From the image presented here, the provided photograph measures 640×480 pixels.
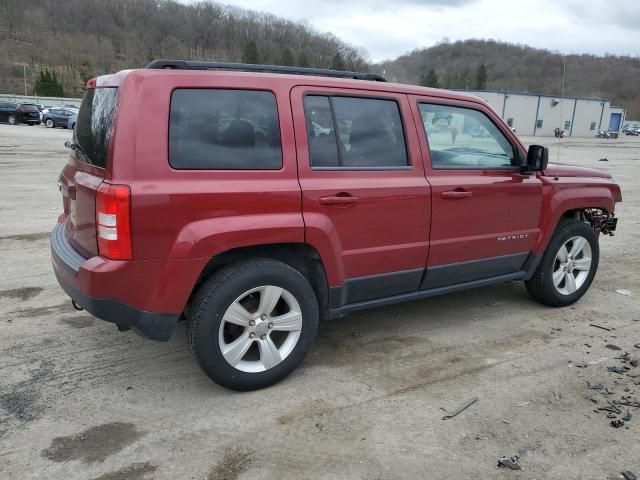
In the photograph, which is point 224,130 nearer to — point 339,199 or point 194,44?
point 339,199

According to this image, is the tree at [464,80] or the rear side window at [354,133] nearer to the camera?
the rear side window at [354,133]

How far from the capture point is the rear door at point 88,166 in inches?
118

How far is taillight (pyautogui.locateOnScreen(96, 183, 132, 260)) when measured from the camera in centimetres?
281

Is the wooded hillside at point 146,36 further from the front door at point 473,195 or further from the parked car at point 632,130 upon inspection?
the front door at point 473,195

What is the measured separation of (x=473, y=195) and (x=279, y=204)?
1665 mm

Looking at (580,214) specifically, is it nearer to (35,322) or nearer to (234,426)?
(234,426)

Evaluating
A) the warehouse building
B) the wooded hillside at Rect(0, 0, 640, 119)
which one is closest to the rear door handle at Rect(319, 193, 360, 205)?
the warehouse building

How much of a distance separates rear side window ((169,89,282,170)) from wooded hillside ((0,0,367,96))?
113 meters

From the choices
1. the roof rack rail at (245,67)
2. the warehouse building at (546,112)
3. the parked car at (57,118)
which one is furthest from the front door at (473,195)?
the warehouse building at (546,112)

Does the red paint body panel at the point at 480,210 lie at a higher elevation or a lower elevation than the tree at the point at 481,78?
lower

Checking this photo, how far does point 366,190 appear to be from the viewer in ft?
11.7

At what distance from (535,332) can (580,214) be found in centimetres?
146

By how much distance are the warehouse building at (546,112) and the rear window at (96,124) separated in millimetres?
66510

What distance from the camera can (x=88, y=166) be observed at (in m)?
3.19
